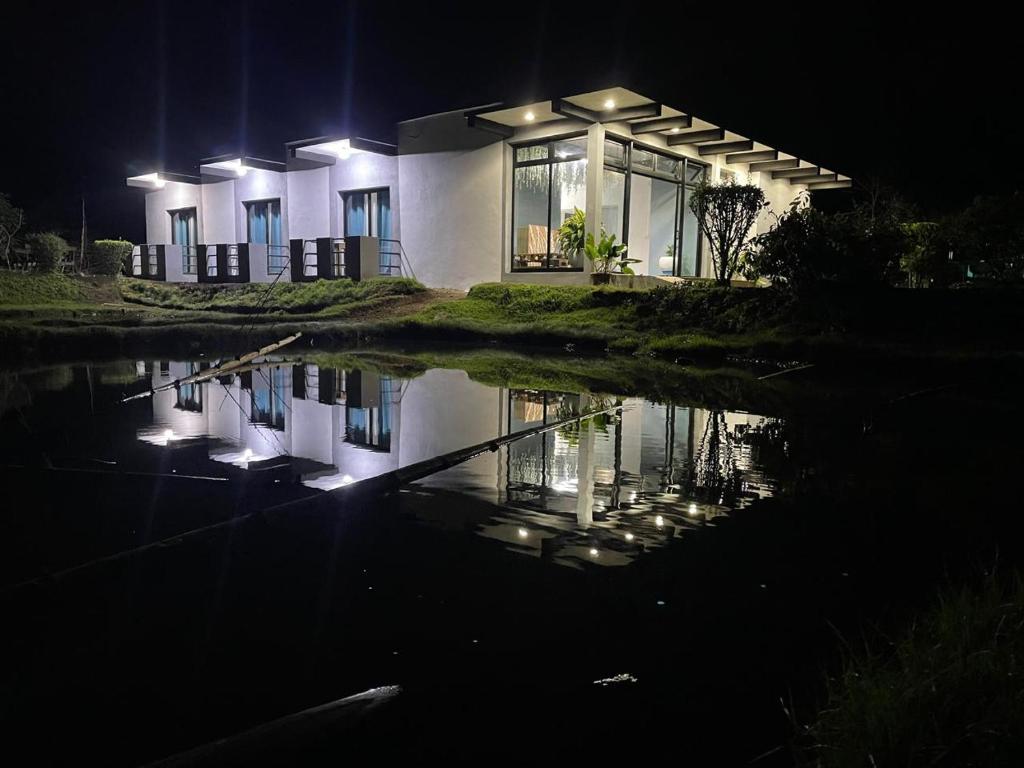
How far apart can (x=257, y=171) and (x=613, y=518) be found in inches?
930

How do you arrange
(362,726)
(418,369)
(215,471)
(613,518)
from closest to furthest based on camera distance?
(362,726) → (613,518) → (215,471) → (418,369)

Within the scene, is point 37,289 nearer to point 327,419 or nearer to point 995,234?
point 327,419

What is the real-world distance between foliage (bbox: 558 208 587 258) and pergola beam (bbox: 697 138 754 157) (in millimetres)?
5366

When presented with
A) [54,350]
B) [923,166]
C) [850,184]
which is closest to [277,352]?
[54,350]

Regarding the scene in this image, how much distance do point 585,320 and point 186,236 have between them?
65.9 feet

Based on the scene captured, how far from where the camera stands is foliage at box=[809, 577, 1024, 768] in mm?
1604

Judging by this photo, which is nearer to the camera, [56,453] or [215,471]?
[215,471]

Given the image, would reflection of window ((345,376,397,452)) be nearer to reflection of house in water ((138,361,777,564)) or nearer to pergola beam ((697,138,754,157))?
reflection of house in water ((138,361,777,564))

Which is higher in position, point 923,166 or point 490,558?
point 923,166

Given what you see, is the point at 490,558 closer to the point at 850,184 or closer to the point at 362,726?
the point at 362,726

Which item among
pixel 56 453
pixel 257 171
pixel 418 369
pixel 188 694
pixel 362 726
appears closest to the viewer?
pixel 362 726

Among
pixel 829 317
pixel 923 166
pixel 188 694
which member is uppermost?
pixel 923 166

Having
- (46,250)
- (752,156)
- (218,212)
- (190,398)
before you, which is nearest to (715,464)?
(190,398)

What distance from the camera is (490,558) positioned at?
324cm
